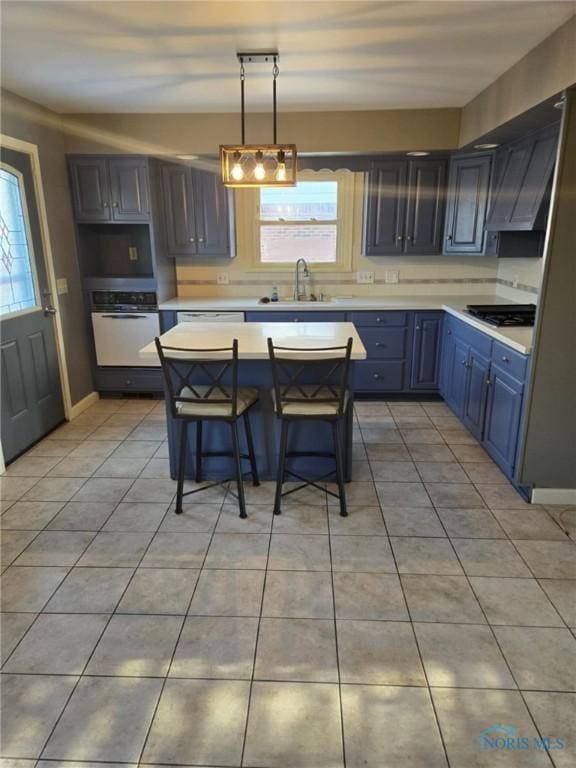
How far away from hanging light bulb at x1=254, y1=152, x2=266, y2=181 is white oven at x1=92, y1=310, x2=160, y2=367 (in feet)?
7.09

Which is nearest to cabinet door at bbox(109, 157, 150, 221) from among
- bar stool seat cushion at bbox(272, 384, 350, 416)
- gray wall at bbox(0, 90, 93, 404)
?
gray wall at bbox(0, 90, 93, 404)

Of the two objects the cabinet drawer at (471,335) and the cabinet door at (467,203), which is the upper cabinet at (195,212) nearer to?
the cabinet door at (467,203)

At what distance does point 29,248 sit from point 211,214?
1.63 meters

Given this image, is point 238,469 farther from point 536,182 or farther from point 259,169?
point 536,182

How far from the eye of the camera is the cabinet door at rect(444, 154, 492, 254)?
422cm

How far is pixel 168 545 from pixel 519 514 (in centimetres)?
199

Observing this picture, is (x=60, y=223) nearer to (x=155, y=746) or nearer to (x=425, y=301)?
(x=425, y=301)

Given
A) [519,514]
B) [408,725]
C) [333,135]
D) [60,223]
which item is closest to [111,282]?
[60,223]

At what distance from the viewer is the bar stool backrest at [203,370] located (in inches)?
104

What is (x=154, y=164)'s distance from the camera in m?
4.49

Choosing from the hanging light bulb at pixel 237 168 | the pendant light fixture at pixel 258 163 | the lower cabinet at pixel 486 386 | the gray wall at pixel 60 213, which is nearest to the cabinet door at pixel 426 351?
the lower cabinet at pixel 486 386

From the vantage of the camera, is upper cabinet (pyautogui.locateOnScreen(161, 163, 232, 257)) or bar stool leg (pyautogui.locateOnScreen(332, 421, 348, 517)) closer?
bar stool leg (pyautogui.locateOnScreen(332, 421, 348, 517))

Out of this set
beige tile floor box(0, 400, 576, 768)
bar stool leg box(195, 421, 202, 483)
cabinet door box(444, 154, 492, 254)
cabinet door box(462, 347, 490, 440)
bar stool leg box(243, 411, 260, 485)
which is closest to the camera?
beige tile floor box(0, 400, 576, 768)

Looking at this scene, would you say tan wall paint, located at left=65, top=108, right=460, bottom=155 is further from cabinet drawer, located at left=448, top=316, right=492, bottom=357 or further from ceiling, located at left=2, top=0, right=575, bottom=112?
cabinet drawer, located at left=448, top=316, right=492, bottom=357
